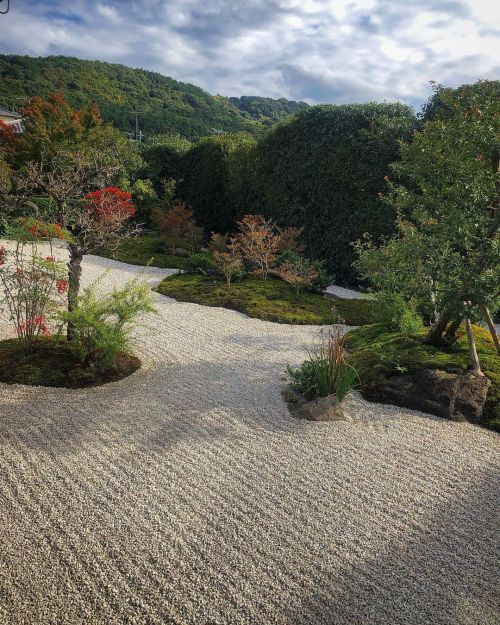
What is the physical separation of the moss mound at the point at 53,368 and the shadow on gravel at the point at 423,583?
3529 millimetres

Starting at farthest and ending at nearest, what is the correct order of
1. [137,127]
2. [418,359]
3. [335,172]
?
[137,127] < [335,172] < [418,359]

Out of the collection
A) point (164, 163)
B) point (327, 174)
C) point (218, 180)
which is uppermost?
point (164, 163)

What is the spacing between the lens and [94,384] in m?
5.16

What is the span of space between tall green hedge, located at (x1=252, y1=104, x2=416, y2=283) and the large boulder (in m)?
6.12

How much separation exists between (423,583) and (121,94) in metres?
41.4

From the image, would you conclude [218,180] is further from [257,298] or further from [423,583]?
[423,583]

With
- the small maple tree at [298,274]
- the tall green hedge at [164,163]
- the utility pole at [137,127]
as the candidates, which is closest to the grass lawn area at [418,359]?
the small maple tree at [298,274]

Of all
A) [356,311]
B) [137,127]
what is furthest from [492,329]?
[137,127]

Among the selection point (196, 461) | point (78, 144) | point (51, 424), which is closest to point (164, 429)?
point (196, 461)

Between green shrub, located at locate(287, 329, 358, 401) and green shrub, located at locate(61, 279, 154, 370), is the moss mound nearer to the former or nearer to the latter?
green shrub, located at locate(61, 279, 154, 370)

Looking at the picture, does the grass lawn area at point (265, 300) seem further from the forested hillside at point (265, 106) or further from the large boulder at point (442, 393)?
the forested hillside at point (265, 106)

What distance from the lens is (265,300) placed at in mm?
9000

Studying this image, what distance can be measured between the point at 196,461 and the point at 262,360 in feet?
8.37

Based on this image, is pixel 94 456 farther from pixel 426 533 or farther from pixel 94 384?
pixel 426 533
